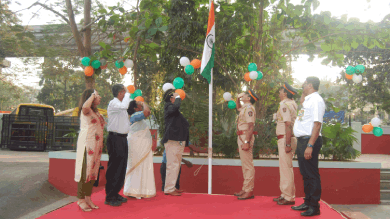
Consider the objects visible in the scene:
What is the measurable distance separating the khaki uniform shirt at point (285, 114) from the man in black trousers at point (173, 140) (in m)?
1.46

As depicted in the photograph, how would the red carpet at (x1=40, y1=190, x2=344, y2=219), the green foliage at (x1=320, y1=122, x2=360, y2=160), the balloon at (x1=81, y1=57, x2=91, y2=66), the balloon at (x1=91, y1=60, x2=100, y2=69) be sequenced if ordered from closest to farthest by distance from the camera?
the red carpet at (x1=40, y1=190, x2=344, y2=219)
the balloon at (x1=81, y1=57, x2=91, y2=66)
the balloon at (x1=91, y1=60, x2=100, y2=69)
the green foliage at (x1=320, y1=122, x2=360, y2=160)

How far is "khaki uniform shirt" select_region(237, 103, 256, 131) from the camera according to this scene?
450 centimetres

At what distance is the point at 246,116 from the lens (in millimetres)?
4520

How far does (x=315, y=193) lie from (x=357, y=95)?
14.4 meters

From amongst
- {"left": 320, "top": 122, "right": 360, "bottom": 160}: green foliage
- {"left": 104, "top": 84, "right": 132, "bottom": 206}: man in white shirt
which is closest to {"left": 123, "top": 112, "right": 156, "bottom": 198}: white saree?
{"left": 104, "top": 84, "right": 132, "bottom": 206}: man in white shirt

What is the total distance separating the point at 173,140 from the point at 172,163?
356mm

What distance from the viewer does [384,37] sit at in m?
5.99

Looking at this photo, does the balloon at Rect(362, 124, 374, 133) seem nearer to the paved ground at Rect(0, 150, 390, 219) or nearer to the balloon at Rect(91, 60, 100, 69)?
the paved ground at Rect(0, 150, 390, 219)

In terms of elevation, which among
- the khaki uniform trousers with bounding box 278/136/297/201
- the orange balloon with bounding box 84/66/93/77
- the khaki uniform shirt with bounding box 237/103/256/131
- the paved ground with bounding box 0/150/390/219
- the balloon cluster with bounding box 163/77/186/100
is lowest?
the paved ground with bounding box 0/150/390/219

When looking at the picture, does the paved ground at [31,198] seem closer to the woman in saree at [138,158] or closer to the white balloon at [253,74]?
the woman in saree at [138,158]

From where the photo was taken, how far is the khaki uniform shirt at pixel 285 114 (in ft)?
13.2

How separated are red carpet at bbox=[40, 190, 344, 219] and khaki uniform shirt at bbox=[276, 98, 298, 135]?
1075 millimetres

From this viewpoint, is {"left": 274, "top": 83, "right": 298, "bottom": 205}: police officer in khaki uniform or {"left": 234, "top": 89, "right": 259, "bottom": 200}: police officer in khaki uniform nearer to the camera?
{"left": 274, "top": 83, "right": 298, "bottom": 205}: police officer in khaki uniform

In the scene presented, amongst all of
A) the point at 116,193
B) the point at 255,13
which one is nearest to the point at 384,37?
the point at 255,13
